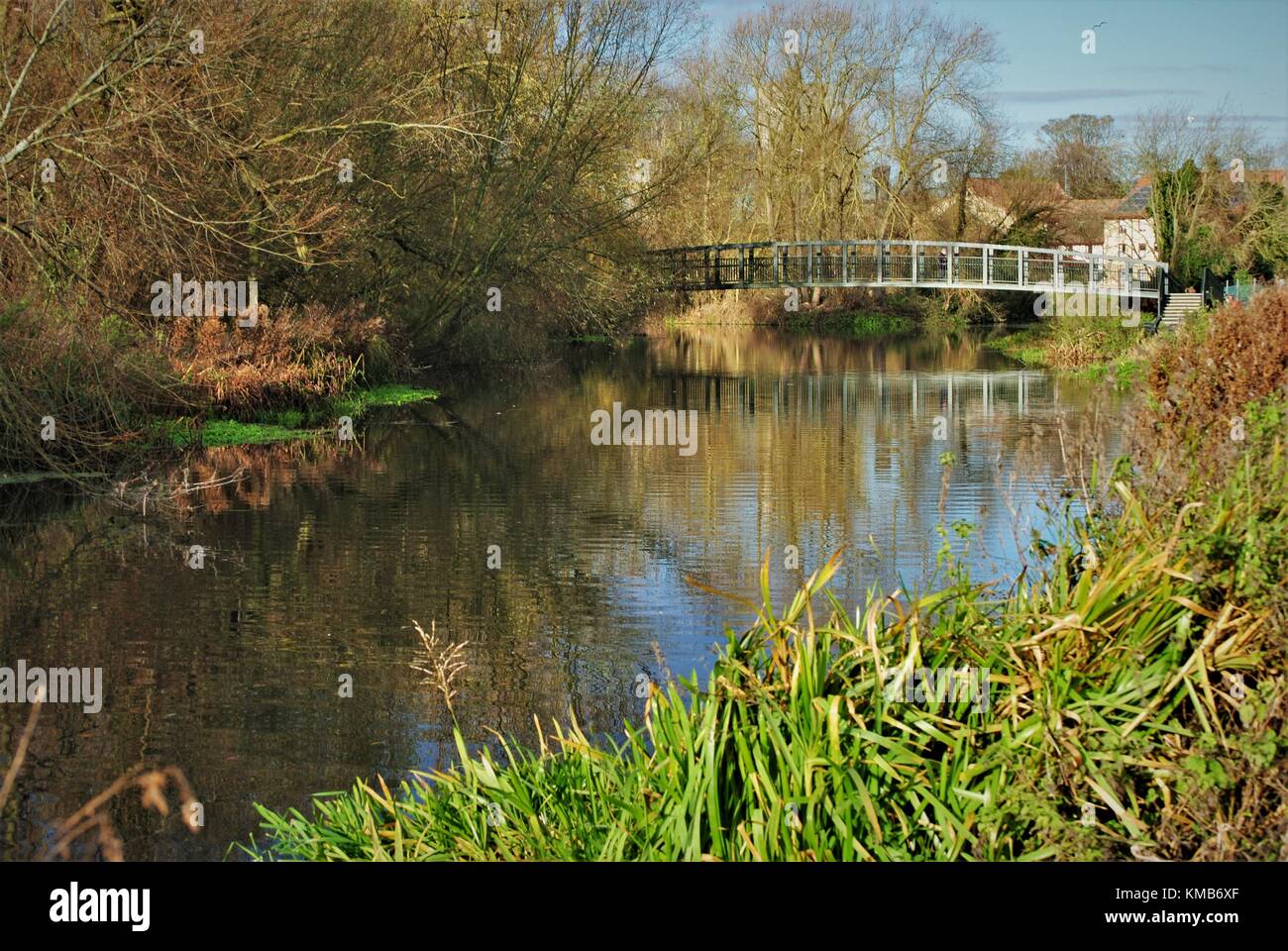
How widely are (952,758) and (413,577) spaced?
7844mm

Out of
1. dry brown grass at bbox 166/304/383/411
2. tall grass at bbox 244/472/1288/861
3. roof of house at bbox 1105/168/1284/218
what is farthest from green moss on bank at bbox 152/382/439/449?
roof of house at bbox 1105/168/1284/218

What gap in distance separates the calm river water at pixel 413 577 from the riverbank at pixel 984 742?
3.00 ft

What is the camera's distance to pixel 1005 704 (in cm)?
510

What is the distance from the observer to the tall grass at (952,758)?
458 centimetres

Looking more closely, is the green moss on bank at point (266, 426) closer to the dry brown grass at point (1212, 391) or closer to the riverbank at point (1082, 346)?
the dry brown grass at point (1212, 391)

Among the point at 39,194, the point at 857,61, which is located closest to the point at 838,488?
the point at 39,194

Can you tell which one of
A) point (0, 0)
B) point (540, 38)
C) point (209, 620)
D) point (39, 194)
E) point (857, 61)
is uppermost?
point (857, 61)

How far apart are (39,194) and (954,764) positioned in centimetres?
1526

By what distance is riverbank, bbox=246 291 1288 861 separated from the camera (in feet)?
15.1

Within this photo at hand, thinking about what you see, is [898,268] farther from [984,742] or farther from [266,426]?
[984,742]

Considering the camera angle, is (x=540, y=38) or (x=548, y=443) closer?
(x=548, y=443)

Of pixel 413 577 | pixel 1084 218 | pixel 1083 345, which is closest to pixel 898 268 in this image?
pixel 1084 218
